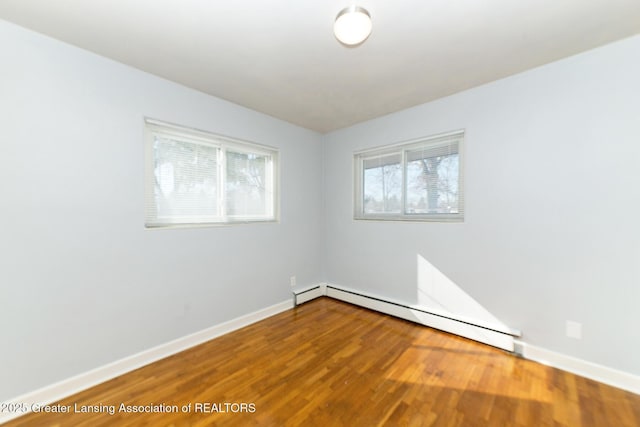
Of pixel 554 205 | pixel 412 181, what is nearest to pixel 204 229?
pixel 412 181

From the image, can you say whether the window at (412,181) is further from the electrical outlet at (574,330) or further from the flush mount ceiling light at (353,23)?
the flush mount ceiling light at (353,23)

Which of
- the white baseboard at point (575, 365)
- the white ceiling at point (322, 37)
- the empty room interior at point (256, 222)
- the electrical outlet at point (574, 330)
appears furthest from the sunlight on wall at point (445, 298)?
the white ceiling at point (322, 37)

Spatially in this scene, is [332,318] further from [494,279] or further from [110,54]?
[110,54]

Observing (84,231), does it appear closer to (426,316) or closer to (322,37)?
(322,37)

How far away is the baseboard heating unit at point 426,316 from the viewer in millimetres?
2197

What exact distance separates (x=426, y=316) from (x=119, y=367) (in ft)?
9.52

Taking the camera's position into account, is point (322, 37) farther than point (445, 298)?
No

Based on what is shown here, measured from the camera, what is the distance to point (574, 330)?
193 centimetres

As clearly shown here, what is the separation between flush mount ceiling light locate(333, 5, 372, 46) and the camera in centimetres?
137

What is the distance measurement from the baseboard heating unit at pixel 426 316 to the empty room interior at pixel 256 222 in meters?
0.03

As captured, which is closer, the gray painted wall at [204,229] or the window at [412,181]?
the gray painted wall at [204,229]

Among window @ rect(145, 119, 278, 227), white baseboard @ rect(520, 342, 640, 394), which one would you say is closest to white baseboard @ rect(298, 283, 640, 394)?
white baseboard @ rect(520, 342, 640, 394)

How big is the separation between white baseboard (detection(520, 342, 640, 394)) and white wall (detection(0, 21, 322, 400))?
293 cm

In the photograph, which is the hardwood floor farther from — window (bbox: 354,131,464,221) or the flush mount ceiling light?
the flush mount ceiling light
